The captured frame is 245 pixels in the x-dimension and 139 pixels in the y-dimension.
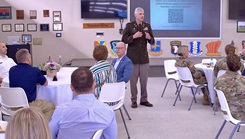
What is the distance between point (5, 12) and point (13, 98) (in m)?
5.87

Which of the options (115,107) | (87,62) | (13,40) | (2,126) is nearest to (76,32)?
(87,62)

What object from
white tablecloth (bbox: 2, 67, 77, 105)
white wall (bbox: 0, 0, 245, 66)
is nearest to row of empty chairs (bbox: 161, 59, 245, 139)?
white tablecloth (bbox: 2, 67, 77, 105)

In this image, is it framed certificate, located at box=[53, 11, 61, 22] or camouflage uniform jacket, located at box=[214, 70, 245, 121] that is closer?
camouflage uniform jacket, located at box=[214, 70, 245, 121]

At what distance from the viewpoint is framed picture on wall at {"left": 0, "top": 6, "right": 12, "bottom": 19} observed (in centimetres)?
922

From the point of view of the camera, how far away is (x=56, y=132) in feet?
7.75

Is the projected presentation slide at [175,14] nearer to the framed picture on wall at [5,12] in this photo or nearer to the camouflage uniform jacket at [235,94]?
the framed picture on wall at [5,12]

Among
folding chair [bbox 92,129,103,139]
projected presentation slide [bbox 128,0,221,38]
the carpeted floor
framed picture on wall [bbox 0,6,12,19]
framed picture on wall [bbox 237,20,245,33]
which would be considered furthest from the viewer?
framed picture on wall [bbox 237,20,245,33]

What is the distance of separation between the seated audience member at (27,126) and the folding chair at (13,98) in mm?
2528

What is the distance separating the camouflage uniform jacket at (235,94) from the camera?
363 centimetres

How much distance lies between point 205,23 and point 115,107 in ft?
19.3

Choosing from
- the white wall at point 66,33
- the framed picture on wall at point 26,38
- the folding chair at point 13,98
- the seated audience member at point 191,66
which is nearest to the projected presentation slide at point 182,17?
the white wall at point 66,33

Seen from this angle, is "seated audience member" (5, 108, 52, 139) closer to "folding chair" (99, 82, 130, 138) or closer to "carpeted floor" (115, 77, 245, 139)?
"folding chair" (99, 82, 130, 138)

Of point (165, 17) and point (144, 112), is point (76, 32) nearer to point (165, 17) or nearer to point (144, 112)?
point (165, 17)

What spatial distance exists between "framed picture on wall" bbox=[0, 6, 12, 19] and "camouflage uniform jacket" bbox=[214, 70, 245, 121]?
6.94 m
